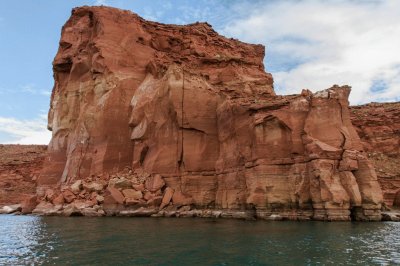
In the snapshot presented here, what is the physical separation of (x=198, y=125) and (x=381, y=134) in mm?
33797

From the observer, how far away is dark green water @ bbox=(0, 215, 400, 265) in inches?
592

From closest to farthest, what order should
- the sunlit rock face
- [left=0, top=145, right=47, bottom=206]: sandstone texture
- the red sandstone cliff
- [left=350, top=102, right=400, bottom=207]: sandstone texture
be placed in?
the sunlit rock face < the red sandstone cliff < [left=350, top=102, right=400, bottom=207]: sandstone texture < [left=0, top=145, right=47, bottom=206]: sandstone texture

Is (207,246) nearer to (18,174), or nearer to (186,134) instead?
(186,134)

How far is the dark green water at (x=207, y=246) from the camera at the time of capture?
49.3 feet

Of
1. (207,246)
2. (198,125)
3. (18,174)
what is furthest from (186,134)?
(18,174)

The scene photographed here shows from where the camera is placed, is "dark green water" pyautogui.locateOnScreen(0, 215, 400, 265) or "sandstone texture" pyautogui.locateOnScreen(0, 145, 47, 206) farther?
"sandstone texture" pyautogui.locateOnScreen(0, 145, 47, 206)

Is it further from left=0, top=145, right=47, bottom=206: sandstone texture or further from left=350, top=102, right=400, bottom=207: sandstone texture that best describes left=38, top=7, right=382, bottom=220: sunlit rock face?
left=350, top=102, right=400, bottom=207: sandstone texture

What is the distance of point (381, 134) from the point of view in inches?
2338

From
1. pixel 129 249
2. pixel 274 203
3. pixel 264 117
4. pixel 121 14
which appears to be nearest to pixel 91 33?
pixel 121 14

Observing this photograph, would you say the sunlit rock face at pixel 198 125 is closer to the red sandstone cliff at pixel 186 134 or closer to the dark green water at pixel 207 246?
the red sandstone cliff at pixel 186 134

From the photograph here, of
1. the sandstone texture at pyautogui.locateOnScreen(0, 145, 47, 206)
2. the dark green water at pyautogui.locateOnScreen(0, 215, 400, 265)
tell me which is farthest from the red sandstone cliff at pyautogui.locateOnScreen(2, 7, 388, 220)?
the sandstone texture at pyautogui.locateOnScreen(0, 145, 47, 206)

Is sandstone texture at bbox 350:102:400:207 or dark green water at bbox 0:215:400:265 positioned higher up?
sandstone texture at bbox 350:102:400:207

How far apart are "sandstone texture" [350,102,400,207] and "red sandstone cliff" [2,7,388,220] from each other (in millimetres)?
18465

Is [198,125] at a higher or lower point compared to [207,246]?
higher
